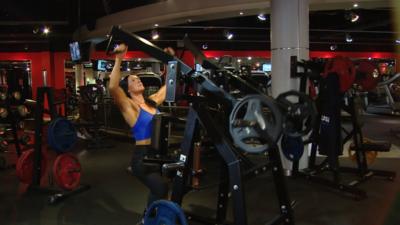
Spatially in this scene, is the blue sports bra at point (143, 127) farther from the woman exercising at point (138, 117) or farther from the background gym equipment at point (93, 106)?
the background gym equipment at point (93, 106)

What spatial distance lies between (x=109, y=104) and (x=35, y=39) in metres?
7.41

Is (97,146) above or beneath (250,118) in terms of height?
beneath

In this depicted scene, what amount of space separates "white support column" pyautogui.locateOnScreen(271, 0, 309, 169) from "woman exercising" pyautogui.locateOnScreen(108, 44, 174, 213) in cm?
247

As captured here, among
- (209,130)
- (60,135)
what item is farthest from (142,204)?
(209,130)

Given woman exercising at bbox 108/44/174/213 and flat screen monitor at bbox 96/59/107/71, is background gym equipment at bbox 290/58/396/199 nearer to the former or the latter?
woman exercising at bbox 108/44/174/213

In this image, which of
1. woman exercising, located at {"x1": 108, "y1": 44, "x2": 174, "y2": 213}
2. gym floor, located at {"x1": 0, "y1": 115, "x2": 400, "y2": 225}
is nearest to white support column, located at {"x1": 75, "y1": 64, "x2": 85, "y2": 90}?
gym floor, located at {"x1": 0, "y1": 115, "x2": 400, "y2": 225}

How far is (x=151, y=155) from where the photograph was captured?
3.23 meters

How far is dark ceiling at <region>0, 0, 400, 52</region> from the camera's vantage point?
11766mm

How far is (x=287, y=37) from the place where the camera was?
18.6 ft

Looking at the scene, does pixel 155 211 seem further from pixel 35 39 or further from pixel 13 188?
pixel 35 39

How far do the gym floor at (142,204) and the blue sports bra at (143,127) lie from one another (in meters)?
1.05

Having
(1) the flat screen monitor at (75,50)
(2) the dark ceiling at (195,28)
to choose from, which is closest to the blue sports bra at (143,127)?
(2) the dark ceiling at (195,28)

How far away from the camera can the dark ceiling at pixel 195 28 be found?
11.8m

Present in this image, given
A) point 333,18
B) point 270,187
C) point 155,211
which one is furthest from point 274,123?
point 333,18
